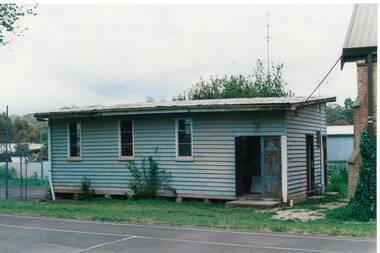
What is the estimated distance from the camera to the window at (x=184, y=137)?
67.3ft

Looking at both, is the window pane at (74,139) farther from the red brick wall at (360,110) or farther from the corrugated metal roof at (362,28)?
the corrugated metal roof at (362,28)

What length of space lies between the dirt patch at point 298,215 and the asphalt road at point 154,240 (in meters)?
3.13

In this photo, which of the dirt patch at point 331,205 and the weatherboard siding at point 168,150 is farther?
the weatherboard siding at point 168,150

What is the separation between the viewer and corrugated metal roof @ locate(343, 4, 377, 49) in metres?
15.3

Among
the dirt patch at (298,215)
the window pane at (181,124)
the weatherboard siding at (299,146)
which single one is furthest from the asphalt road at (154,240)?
the weatherboard siding at (299,146)

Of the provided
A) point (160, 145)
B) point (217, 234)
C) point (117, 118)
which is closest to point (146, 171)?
point (160, 145)

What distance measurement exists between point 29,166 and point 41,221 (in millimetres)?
25970

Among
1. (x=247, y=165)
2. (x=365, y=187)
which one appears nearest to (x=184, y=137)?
(x=247, y=165)

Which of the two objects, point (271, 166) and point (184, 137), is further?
point (184, 137)

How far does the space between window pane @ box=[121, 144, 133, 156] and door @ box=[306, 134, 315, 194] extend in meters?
7.18

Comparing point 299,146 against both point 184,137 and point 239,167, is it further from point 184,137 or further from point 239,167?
point 184,137

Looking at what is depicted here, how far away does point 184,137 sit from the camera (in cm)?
2064

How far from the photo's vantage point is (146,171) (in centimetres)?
2116

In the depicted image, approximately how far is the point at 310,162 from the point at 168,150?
232 inches
